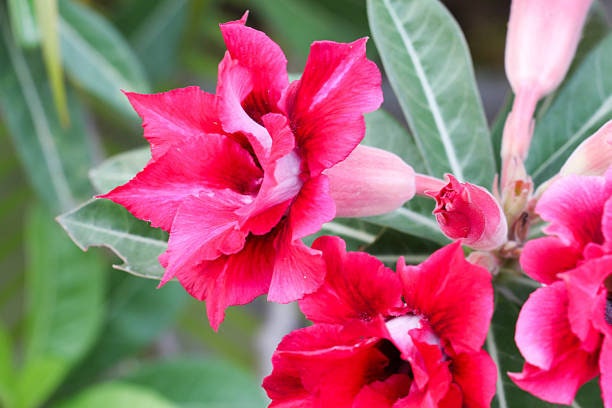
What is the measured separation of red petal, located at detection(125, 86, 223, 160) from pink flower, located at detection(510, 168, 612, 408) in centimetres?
22

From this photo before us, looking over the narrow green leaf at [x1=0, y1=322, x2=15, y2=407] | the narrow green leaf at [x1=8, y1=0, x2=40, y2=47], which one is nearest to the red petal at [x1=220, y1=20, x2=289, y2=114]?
the narrow green leaf at [x1=8, y1=0, x2=40, y2=47]

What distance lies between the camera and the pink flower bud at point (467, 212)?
0.45m

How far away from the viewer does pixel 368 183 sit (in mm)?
507

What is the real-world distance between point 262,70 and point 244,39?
0.02m

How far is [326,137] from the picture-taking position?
46 centimetres

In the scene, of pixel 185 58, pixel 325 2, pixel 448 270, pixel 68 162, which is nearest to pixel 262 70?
pixel 448 270

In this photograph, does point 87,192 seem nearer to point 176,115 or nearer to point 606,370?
point 176,115

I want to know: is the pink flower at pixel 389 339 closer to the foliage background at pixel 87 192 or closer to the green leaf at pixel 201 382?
the foliage background at pixel 87 192

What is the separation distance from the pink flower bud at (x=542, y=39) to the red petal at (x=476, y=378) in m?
0.27

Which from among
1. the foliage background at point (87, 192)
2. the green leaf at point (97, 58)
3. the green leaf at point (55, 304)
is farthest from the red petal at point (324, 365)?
the green leaf at point (55, 304)

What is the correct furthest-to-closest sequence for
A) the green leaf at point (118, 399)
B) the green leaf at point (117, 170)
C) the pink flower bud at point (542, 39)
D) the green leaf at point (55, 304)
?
the green leaf at point (55, 304)
the green leaf at point (118, 399)
the green leaf at point (117, 170)
the pink flower bud at point (542, 39)

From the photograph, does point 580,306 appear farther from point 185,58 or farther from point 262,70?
point 185,58

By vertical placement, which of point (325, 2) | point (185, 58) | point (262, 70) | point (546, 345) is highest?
point (262, 70)

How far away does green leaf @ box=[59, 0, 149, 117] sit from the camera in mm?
983
